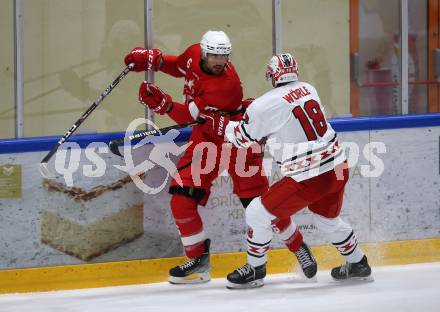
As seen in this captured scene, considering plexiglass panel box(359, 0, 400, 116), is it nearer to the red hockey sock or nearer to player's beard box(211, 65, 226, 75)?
player's beard box(211, 65, 226, 75)

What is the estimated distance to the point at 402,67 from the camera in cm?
525

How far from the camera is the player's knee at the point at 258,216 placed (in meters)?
4.55

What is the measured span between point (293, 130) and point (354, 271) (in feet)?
2.34

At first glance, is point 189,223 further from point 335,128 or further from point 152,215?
point 335,128

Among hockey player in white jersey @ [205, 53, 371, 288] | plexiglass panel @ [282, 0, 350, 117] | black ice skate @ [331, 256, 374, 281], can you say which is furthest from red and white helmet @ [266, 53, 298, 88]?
plexiglass panel @ [282, 0, 350, 117]

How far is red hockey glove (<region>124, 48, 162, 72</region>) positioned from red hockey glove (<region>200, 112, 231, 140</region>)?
336 millimetres

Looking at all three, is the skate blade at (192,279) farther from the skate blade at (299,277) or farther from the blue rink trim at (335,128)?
the blue rink trim at (335,128)

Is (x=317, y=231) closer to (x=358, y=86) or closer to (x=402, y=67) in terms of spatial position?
(x=402, y=67)

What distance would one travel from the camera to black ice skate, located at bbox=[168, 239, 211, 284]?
4.81m

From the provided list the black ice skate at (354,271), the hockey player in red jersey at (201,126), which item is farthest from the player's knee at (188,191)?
Result: the black ice skate at (354,271)

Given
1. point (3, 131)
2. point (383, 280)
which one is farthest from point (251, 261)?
point (3, 131)

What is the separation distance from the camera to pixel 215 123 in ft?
15.3

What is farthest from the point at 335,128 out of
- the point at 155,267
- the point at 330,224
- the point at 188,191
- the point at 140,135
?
the point at 155,267

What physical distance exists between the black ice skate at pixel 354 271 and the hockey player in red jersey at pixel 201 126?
0.36ft
